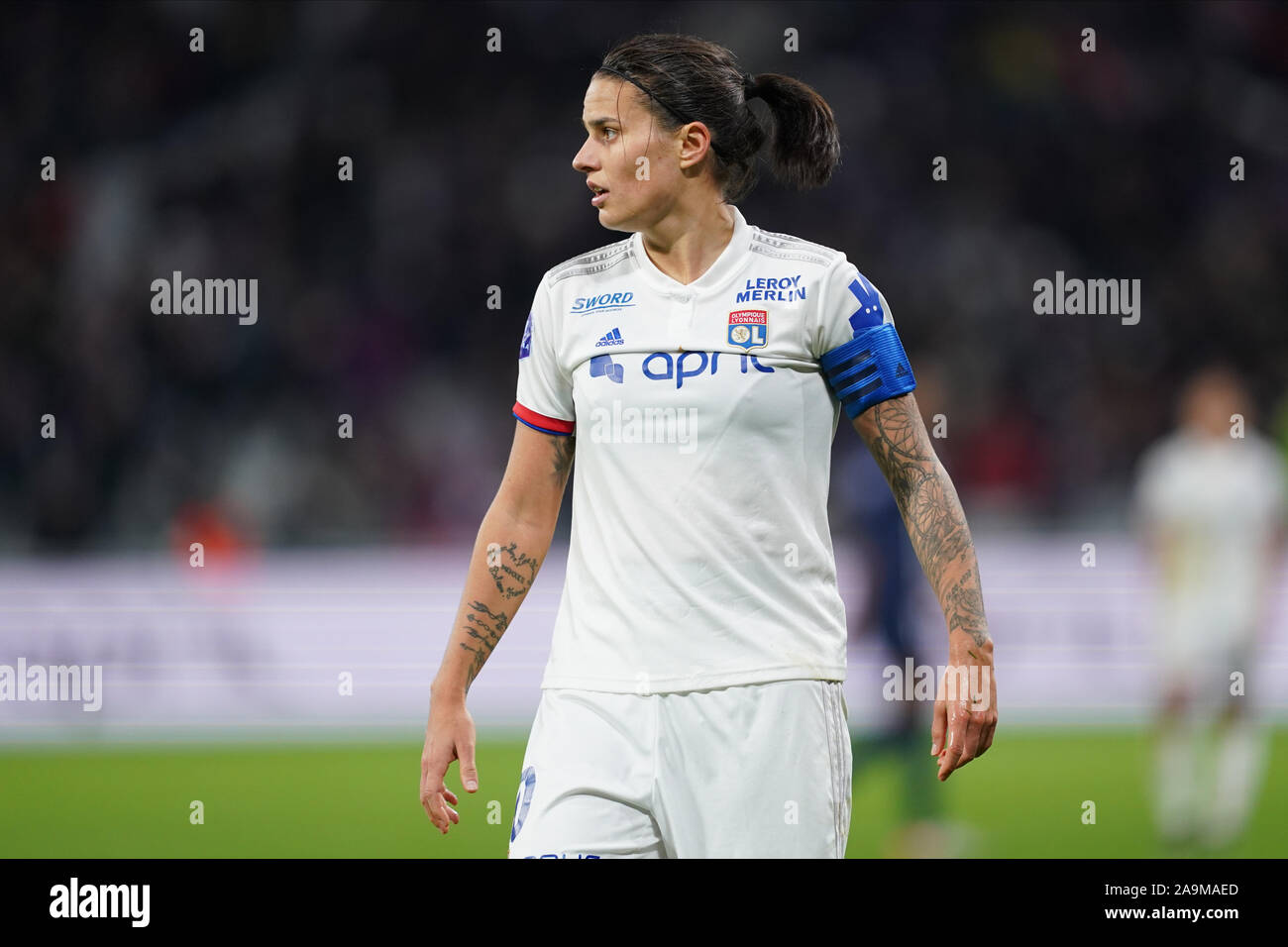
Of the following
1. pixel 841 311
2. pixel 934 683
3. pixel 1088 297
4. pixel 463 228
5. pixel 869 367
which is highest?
pixel 463 228

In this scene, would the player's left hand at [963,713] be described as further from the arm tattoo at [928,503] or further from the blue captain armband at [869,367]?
the blue captain armband at [869,367]

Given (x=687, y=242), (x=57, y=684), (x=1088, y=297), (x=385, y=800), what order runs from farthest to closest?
1. (x=1088, y=297)
2. (x=57, y=684)
3. (x=385, y=800)
4. (x=687, y=242)

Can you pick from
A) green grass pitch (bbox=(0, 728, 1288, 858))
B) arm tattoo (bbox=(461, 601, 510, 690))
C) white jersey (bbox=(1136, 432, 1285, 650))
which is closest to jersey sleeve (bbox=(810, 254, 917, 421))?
arm tattoo (bbox=(461, 601, 510, 690))

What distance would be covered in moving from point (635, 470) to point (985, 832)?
4706 mm

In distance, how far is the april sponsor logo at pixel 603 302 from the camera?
329 cm

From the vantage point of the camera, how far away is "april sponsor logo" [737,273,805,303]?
3236 mm

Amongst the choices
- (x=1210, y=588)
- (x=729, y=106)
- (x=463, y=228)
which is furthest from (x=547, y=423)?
(x=463, y=228)

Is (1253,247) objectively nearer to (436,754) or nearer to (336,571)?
(336,571)

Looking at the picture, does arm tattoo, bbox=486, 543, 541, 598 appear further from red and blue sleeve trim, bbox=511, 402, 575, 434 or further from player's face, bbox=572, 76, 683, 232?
player's face, bbox=572, 76, 683, 232

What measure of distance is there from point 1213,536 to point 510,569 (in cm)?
565

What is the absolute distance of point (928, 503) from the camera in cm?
326

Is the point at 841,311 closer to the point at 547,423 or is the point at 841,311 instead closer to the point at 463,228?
the point at 547,423

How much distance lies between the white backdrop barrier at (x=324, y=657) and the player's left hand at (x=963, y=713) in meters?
6.56

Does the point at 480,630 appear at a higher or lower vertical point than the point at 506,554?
lower
